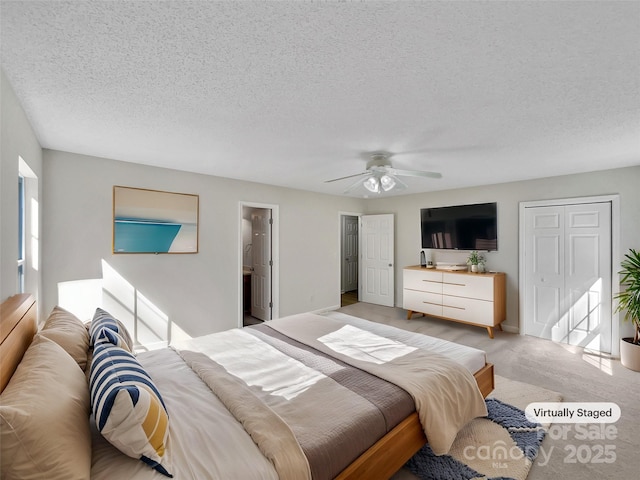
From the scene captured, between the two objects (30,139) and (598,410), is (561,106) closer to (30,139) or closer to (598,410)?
(598,410)

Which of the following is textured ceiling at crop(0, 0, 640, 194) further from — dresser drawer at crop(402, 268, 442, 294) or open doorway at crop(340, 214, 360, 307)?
open doorway at crop(340, 214, 360, 307)

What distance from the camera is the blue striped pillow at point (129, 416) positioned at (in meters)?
1.09

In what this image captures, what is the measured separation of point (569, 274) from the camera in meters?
4.05

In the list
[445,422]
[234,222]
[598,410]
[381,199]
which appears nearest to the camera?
[445,422]

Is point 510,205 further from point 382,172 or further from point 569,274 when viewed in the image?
point 382,172

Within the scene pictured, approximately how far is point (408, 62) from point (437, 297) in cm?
424

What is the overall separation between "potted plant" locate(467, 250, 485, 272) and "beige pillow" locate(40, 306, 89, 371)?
4902 millimetres

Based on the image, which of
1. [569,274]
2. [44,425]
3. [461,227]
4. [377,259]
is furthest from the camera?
[377,259]

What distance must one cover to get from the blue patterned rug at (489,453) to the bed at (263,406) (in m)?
0.24

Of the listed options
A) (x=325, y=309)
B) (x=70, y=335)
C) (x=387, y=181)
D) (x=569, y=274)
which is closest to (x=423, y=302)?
(x=325, y=309)

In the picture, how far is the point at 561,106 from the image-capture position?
2000 millimetres

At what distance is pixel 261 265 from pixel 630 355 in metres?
5.01

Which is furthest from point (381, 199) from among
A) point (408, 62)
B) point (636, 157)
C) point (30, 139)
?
point (30, 139)

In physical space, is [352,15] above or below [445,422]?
above
